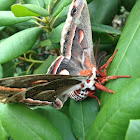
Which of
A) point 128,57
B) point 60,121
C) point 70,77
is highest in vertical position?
point 128,57

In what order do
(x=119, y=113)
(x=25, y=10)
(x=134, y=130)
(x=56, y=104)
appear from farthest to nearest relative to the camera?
(x=56, y=104) < (x=25, y=10) < (x=119, y=113) < (x=134, y=130)

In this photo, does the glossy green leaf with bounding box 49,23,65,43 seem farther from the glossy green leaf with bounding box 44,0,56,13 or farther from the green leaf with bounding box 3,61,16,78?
the green leaf with bounding box 3,61,16,78

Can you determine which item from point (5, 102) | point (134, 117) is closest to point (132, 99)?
point (134, 117)

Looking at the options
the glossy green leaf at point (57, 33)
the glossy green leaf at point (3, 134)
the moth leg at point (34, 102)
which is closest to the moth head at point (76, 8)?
the glossy green leaf at point (57, 33)

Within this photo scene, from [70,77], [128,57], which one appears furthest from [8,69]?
[128,57]

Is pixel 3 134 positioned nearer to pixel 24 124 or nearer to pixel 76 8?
pixel 24 124

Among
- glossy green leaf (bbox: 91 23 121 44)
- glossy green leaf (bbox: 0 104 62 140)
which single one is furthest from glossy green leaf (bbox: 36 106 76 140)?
glossy green leaf (bbox: 91 23 121 44)

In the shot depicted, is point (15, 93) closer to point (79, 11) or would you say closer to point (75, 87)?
point (75, 87)

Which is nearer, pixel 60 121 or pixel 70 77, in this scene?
pixel 70 77
